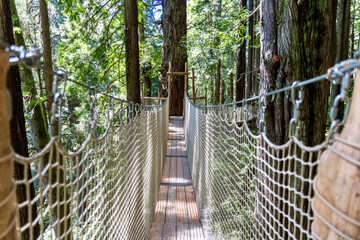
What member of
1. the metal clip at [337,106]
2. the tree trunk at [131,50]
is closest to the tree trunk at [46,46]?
the tree trunk at [131,50]

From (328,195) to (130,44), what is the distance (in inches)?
164

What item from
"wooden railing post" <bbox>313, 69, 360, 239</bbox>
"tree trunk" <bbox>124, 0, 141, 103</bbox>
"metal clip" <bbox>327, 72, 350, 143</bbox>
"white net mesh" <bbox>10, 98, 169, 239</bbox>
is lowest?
"white net mesh" <bbox>10, 98, 169, 239</bbox>

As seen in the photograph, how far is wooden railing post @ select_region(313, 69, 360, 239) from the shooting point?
56 centimetres

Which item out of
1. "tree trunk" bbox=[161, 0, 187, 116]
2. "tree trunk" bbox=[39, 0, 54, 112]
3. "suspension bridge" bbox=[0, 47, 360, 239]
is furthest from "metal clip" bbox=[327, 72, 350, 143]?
"tree trunk" bbox=[161, 0, 187, 116]

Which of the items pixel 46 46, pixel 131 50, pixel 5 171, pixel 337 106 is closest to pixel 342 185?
pixel 337 106

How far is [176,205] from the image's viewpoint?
340 centimetres

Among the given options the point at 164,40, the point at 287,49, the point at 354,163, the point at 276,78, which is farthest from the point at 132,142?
the point at 164,40

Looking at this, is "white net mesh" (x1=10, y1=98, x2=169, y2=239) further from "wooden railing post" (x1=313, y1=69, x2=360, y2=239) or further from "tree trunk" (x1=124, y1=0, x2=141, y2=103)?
"tree trunk" (x1=124, y1=0, x2=141, y2=103)

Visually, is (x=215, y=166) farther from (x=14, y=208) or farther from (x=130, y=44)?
(x=130, y=44)

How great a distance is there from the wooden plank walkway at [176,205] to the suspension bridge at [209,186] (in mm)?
12

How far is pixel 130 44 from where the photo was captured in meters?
4.42

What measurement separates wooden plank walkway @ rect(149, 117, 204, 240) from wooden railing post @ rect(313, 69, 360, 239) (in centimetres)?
217

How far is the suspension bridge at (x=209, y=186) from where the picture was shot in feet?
1.90

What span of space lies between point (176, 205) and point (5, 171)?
3.05 meters
